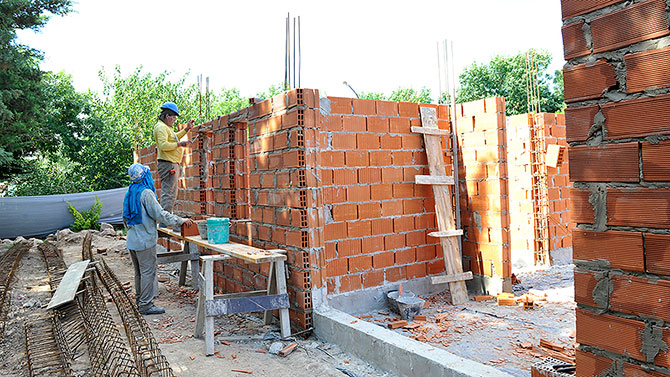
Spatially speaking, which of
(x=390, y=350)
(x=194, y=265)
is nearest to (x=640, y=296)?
(x=390, y=350)

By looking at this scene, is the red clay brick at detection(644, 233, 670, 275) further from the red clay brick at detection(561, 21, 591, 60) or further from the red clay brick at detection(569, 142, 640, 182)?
the red clay brick at detection(561, 21, 591, 60)

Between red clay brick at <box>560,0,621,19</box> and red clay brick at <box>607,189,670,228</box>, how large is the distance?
0.75m

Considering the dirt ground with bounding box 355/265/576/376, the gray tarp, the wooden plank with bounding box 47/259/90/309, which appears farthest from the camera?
the gray tarp

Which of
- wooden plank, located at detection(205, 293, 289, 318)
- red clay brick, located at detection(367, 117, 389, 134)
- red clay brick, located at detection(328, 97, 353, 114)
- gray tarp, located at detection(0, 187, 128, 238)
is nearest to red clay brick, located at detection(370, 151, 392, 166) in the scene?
red clay brick, located at detection(367, 117, 389, 134)

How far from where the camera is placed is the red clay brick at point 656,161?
1.69 meters

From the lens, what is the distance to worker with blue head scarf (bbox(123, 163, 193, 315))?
5895mm

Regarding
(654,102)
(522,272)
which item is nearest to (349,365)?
(654,102)

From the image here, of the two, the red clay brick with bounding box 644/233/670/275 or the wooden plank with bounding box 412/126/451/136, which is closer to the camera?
the red clay brick with bounding box 644/233/670/275

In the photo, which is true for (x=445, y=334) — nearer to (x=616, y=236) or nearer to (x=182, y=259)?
(x=616, y=236)

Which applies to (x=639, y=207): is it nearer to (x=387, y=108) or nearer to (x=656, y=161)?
(x=656, y=161)

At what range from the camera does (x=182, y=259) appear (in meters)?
7.01

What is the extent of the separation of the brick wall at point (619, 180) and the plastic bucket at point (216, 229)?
4190 mm

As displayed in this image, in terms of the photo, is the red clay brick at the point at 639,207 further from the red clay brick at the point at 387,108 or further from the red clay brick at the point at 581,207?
the red clay brick at the point at 387,108

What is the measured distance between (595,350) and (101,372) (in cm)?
367
